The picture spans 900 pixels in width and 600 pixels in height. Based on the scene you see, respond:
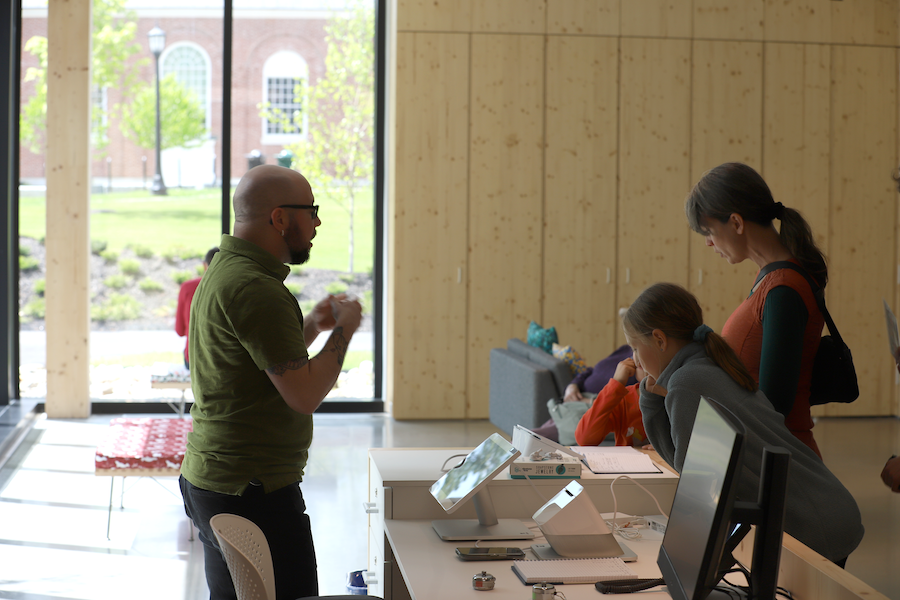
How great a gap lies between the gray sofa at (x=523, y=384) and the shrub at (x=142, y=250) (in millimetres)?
3198

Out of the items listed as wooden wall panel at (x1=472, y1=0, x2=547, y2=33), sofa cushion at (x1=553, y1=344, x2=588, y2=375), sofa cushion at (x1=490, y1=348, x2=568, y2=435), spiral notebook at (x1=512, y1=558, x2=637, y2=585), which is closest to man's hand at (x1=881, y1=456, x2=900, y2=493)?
spiral notebook at (x1=512, y1=558, x2=637, y2=585)

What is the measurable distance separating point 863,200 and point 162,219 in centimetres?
639

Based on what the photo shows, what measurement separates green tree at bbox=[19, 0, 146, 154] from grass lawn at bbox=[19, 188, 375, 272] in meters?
0.53

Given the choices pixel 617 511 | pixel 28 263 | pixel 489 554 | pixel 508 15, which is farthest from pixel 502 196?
pixel 489 554

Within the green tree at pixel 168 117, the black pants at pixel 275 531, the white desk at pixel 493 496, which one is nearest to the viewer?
the black pants at pixel 275 531

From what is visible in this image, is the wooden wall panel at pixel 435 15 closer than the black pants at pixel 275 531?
No

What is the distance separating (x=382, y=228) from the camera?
7.54 metres

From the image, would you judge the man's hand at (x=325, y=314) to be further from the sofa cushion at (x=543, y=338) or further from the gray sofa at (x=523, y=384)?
the sofa cushion at (x=543, y=338)

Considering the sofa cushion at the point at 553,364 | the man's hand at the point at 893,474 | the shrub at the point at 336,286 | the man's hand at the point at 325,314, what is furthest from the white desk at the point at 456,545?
the shrub at the point at 336,286

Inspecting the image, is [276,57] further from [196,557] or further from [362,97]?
[196,557]

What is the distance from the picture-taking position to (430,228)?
7.05 meters

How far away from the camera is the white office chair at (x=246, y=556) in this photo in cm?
163

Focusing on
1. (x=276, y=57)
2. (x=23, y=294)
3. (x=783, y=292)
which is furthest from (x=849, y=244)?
(x=23, y=294)

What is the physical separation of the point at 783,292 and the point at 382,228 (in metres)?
Answer: 5.79
